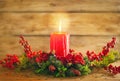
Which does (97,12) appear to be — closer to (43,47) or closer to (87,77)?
(43,47)

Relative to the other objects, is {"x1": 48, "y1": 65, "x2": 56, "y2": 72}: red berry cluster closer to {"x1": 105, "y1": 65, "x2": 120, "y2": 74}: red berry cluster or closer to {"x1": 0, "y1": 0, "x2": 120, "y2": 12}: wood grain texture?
{"x1": 105, "y1": 65, "x2": 120, "y2": 74}: red berry cluster

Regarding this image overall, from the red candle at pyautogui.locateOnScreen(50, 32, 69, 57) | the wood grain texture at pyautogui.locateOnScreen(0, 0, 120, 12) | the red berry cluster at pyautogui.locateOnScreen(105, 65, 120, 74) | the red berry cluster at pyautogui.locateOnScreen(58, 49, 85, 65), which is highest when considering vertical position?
the wood grain texture at pyautogui.locateOnScreen(0, 0, 120, 12)

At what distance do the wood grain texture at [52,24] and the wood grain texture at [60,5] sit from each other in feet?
0.08

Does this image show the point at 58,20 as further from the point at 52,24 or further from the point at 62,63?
the point at 62,63

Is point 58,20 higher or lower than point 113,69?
higher

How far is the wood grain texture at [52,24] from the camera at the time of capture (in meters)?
1.26

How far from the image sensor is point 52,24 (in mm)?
1287

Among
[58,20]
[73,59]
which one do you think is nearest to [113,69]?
[73,59]

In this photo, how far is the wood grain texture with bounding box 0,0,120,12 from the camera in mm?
1267

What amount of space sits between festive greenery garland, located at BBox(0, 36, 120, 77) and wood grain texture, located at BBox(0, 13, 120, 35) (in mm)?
205

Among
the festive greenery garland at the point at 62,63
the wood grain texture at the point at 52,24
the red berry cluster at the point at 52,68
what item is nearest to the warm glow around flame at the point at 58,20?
the wood grain texture at the point at 52,24

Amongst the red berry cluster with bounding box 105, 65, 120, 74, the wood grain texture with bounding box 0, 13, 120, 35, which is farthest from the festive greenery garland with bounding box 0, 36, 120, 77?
the wood grain texture with bounding box 0, 13, 120, 35

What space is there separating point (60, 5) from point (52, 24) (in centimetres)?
10

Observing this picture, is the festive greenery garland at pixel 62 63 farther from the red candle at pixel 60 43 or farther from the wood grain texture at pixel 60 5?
the wood grain texture at pixel 60 5
